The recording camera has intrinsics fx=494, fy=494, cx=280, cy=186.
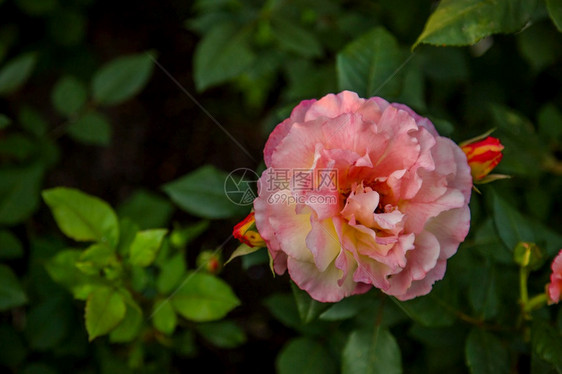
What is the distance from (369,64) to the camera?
0.96m

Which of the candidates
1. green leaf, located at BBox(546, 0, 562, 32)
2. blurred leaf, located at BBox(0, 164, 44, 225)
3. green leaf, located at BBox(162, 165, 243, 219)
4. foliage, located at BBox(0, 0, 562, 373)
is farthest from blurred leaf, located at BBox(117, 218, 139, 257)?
green leaf, located at BBox(546, 0, 562, 32)

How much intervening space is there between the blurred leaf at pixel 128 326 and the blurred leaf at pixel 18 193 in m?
0.45

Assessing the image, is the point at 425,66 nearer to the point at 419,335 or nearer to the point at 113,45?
the point at 419,335

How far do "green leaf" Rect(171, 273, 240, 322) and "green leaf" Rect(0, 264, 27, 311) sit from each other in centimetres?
33

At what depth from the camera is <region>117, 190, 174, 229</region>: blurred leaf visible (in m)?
1.32

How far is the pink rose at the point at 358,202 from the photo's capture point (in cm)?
67

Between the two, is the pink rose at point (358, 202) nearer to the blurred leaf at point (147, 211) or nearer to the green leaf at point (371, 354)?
the green leaf at point (371, 354)

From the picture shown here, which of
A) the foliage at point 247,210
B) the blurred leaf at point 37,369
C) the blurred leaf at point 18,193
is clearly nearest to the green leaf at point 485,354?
the foliage at point 247,210

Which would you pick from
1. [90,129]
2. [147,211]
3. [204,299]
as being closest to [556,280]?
[204,299]

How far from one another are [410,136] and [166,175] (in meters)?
1.62

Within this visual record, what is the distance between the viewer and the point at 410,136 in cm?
67

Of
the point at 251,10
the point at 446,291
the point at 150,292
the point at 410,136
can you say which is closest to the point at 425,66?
the point at 251,10

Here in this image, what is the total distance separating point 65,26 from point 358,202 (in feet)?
5.40

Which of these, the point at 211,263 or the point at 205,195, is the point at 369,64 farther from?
the point at 211,263
